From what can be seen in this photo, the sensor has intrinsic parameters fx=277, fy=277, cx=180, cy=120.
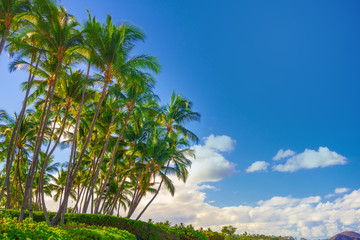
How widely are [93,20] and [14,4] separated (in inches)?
135

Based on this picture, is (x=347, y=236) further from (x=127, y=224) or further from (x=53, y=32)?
(x=53, y=32)

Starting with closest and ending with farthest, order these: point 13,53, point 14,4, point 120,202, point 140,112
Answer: point 14,4
point 13,53
point 140,112
point 120,202

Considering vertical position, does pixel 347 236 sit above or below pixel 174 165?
below

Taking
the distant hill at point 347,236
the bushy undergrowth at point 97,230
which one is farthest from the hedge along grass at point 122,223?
the distant hill at point 347,236

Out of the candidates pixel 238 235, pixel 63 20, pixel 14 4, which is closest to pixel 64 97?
pixel 63 20

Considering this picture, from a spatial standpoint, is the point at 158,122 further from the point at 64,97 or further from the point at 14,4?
the point at 14,4

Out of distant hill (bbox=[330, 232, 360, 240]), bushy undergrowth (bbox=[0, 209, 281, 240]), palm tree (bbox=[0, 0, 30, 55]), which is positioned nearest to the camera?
bushy undergrowth (bbox=[0, 209, 281, 240])

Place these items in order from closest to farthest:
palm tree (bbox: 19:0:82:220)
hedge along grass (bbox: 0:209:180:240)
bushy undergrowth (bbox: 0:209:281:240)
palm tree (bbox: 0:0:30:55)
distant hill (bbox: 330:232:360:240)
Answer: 1. bushy undergrowth (bbox: 0:209:281:240)
2. palm tree (bbox: 0:0:30:55)
3. palm tree (bbox: 19:0:82:220)
4. hedge along grass (bbox: 0:209:180:240)
5. distant hill (bbox: 330:232:360:240)

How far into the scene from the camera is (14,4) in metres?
12.5

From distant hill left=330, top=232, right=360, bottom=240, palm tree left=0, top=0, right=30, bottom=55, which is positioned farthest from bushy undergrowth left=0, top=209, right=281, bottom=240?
distant hill left=330, top=232, right=360, bottom=240

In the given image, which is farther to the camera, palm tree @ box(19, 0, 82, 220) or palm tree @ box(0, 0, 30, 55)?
palm tree @ box(19, 0, 82, 220)

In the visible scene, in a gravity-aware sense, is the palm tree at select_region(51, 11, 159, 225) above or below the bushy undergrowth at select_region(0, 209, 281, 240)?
above

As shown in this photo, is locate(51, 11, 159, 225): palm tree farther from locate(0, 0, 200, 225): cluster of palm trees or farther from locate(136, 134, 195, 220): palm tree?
locate(136, 134, 195, 220): palm tree

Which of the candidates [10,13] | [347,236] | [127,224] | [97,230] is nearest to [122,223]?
[127,224]
